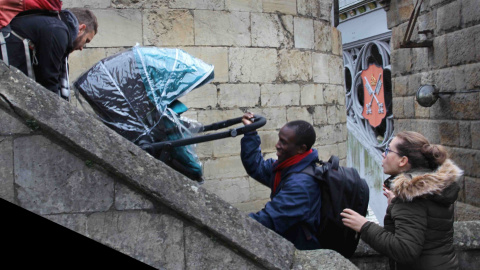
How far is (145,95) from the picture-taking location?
3406mm

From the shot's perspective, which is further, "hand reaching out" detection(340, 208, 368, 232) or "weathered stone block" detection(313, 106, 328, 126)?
"weathered stone block" detection(313, 106, 328, 126)

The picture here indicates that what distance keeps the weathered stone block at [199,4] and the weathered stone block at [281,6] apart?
59 cm

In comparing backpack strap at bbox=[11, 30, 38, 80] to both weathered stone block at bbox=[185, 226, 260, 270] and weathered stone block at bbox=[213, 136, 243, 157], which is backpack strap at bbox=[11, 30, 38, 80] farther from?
weathered stone block at bbox=[213, 136, 243, 157]

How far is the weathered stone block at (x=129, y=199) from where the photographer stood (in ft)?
8.20

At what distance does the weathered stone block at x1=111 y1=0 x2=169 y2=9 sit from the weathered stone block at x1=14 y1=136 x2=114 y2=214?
3593 millimetres

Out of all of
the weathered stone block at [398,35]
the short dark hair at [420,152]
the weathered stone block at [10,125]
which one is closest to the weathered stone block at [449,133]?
the weathered stone block at [398,35]

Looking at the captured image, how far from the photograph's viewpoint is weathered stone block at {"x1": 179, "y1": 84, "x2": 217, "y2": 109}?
588 cm

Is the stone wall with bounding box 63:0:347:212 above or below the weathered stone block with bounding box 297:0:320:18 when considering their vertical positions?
below

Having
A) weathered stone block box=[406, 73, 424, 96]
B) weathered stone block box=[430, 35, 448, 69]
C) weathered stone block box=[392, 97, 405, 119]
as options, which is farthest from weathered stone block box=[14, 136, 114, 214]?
weathered stone block box=[392, 97, 405, 119]

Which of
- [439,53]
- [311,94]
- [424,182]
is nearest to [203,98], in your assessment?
[311,94]

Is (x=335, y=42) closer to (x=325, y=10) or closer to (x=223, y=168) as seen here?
(x=325, y=10)

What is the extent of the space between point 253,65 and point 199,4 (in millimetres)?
940

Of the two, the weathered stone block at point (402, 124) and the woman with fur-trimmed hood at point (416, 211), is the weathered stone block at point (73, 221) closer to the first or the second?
the woman with fur-trimmed hood at point (416, 211)

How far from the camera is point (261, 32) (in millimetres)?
6270
